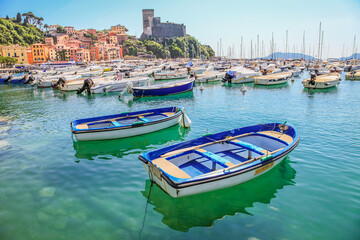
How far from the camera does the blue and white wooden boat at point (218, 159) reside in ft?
24.2

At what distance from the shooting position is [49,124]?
18.3 m

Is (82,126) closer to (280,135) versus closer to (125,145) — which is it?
(125,145)

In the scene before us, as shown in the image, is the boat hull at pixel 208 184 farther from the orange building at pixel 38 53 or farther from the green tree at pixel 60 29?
the green tree at pixel 60 29

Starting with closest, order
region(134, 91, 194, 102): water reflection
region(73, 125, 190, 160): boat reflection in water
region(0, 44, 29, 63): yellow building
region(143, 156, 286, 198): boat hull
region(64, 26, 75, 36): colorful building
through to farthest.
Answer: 1. region(143, 156, 286, 198): boat hull
2. region(73, 125, 190, 160): boat reflection in water
3. region(134, 91, 194, 102): water reflection
4. region(0, 44, 29, 63): yellow building
5. region(64, 26, 75, 36): colorful building

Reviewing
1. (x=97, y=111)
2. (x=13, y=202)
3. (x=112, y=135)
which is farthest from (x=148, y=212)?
(x=97, y=111)

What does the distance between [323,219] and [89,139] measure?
11516 millimetres

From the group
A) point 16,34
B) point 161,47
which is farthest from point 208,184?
point 161,47

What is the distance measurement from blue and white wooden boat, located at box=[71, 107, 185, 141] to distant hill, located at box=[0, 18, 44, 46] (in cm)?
12814

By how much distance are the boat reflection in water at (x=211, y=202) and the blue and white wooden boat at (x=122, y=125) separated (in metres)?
5.50

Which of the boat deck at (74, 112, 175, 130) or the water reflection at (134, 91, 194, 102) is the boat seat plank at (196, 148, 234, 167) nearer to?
the boat deck at (74, 112, 175, 130)

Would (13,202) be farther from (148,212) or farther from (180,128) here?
(180,128)

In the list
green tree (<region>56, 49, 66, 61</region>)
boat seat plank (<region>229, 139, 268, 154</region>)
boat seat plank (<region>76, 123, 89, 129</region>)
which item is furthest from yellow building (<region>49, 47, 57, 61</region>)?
boat seat plank (<region>229, 139, 268, 154</region>)

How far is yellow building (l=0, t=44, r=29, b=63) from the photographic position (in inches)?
3971

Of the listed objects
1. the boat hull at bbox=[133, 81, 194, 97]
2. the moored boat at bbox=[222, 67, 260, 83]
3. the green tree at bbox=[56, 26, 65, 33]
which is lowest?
the boat hull at bbox=[133, 81, 194, 97]
